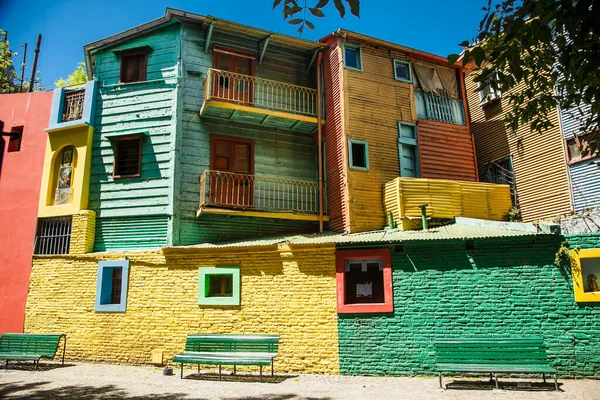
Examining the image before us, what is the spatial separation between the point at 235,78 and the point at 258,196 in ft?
13.6

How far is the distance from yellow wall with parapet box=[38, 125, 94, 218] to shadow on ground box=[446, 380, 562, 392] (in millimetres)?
11417

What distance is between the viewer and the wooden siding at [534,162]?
14242 millimetres

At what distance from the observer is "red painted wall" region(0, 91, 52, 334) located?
41.2 ft

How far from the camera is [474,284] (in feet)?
32.8

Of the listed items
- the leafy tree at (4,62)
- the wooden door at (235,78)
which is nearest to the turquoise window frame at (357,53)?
the wooden door at (235,78)

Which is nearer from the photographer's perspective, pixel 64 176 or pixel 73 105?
pixel 64 176

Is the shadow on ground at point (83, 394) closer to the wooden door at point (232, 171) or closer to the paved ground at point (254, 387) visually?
the paved ground at point (254, 387)

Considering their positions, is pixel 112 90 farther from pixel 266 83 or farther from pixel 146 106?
pixel 266 83

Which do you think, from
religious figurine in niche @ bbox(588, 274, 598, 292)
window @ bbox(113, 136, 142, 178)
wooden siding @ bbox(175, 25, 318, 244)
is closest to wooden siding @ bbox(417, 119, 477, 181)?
wooden siding @ bbox(175, 25, 318, 244)

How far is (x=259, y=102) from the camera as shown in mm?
14930

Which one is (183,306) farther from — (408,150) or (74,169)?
(408,150)

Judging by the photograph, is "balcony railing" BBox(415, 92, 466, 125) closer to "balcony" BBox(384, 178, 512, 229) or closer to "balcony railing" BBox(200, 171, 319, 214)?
"balcony" BBox(384, 178, 512, 229)

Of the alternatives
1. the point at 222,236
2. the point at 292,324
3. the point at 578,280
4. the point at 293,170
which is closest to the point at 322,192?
the point at 293,170

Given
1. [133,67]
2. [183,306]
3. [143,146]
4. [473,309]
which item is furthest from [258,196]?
[473,309]
